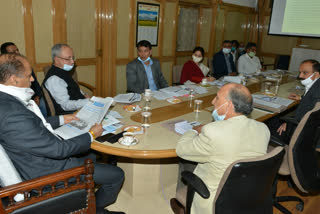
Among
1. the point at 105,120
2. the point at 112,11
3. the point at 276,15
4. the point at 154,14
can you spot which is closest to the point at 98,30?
the point at 112,11

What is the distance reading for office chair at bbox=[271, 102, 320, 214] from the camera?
1.80m

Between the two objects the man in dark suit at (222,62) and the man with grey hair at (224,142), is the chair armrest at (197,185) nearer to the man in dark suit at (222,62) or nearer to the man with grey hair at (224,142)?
the man with grey hair at (224,142)

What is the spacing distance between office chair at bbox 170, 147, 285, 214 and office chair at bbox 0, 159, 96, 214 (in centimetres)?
57

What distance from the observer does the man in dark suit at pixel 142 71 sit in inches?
134

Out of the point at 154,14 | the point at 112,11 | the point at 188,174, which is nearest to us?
the point at 188,174

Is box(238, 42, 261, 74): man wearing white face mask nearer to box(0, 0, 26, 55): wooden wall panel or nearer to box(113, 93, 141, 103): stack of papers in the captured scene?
box(113, 93, 141, 103): stack of papers

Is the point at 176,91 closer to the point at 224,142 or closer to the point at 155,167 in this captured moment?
the point at 155,167

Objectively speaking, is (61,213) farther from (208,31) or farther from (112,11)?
(208,31)

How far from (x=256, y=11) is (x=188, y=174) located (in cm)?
793

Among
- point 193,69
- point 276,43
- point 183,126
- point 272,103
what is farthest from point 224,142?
point 276,43

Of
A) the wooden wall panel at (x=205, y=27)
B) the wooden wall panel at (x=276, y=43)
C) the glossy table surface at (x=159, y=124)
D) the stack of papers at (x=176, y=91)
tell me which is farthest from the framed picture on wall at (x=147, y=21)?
the wooden wall panel at (x=276, y=43)

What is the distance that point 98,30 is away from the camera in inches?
179

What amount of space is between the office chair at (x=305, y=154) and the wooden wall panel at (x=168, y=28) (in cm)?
419

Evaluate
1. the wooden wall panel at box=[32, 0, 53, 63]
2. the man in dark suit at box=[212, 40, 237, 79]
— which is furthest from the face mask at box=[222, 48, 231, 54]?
the wooden wall panel at box=[32, 0, 53, 63]
